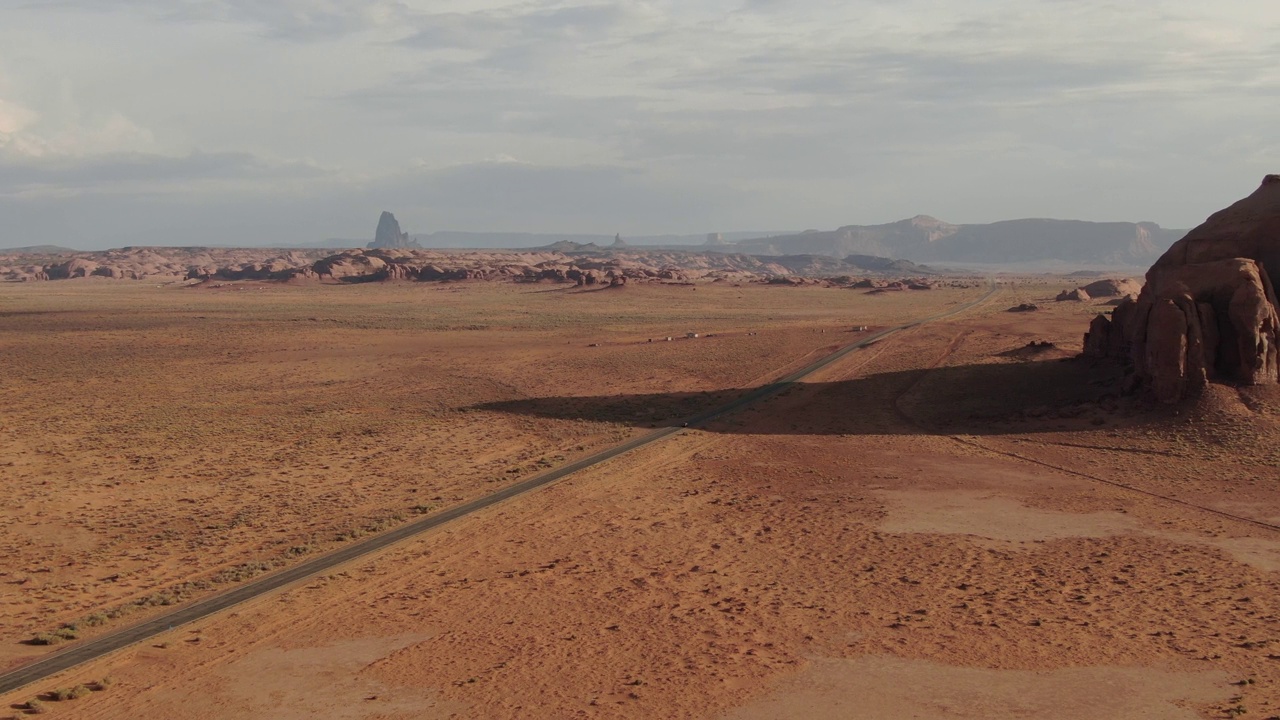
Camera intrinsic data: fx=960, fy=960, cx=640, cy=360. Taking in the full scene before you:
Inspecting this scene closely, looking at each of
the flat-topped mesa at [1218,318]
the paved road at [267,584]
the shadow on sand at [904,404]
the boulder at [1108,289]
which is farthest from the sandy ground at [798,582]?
the boulder at [1108,289]

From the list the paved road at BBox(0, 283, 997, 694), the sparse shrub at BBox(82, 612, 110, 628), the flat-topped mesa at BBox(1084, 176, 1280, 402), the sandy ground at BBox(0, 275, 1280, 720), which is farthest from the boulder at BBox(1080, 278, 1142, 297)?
the sparse shrub at BBox(82, 612, 110, 628)

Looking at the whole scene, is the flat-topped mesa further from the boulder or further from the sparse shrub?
the boulder

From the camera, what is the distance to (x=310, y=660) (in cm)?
1383

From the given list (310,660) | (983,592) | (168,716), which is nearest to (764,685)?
(983,592)

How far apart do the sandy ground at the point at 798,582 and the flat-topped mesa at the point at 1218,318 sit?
0.97m

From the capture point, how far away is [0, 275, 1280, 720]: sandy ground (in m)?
12.7

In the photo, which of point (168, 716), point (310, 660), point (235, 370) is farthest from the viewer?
point (235, 370)

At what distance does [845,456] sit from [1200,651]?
14.5m

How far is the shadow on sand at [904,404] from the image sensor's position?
3120 cm

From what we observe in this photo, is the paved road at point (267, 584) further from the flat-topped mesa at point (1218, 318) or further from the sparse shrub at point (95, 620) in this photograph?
the flat-topped mesa at point (1218, 318)

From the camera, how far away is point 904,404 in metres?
35.2

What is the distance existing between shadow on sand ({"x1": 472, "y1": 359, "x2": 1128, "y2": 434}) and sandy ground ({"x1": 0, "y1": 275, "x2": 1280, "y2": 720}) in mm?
221

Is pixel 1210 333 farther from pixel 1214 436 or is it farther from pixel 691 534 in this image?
pixel 691 534

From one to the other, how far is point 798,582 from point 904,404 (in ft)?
64.2
